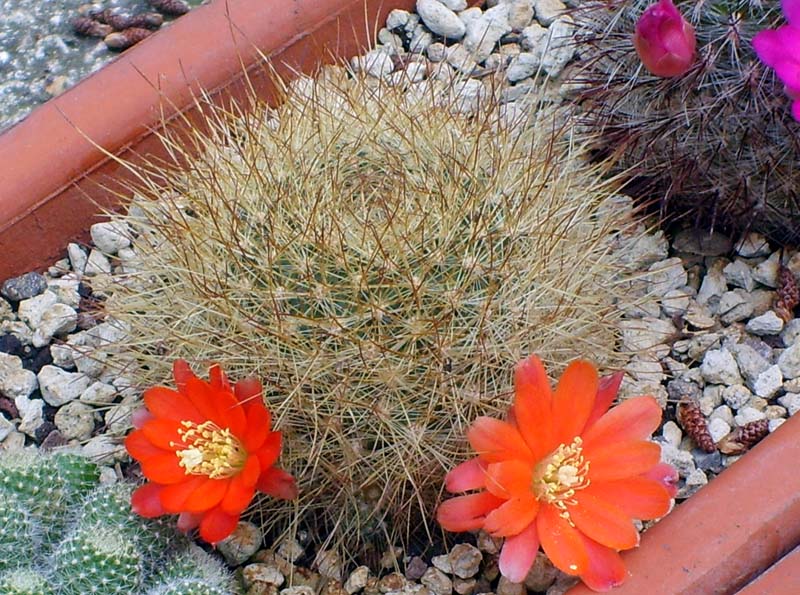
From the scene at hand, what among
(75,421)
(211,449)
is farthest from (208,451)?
(75,421)

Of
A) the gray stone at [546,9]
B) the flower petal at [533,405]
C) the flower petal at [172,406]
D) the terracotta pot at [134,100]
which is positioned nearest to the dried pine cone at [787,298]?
the flower petal at [533,405]

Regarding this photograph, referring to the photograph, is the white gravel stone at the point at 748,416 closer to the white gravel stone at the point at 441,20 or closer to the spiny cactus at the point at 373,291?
the spiny cactus at the point at 373,291

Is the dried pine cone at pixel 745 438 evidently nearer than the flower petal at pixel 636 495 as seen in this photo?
No

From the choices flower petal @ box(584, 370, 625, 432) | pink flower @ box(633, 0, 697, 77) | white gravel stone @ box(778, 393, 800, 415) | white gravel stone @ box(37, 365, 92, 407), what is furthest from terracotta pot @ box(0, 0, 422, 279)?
white gravel stone @ box(778, 393, 800, 415)

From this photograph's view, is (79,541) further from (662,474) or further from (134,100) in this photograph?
(134,100)

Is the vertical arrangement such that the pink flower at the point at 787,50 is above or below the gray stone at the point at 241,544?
above

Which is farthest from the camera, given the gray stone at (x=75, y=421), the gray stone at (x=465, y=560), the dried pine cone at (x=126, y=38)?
the dried pine cone at (x=126, y=38)
